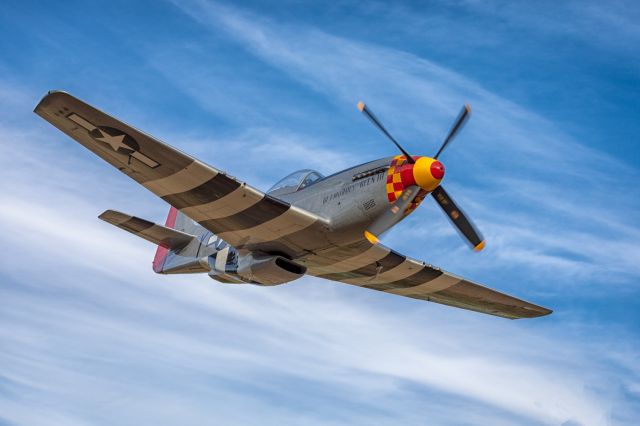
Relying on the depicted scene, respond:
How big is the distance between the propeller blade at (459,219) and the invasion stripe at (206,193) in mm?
5427

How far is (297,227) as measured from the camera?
20672 mm

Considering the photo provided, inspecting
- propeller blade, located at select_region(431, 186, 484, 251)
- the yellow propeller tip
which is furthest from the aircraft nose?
the yellow propeller tip

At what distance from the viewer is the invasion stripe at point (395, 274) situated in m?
24.3

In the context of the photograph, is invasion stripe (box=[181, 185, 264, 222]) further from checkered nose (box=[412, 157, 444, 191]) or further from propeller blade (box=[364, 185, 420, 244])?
checkered nose (box=[412, 157, 444, 191])

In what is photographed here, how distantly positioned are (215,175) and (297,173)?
3319 mm

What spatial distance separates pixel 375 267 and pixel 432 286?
3118 millimetres

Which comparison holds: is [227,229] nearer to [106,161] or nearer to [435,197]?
[106,161]

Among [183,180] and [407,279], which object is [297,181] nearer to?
[183,180]

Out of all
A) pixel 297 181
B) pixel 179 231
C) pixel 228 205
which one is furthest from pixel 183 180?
pixel 179 231

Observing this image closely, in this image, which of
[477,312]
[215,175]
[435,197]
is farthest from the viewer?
[477,312]

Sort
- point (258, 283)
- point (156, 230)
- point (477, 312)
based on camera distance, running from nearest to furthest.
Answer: point (258, 283), point (156, 230), point (477, 312)

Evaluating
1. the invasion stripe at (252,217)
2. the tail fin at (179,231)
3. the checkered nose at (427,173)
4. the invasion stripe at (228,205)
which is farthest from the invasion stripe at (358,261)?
the tail fin at (179,231)

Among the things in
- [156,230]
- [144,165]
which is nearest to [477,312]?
[156,230]

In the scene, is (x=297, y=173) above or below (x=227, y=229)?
above
